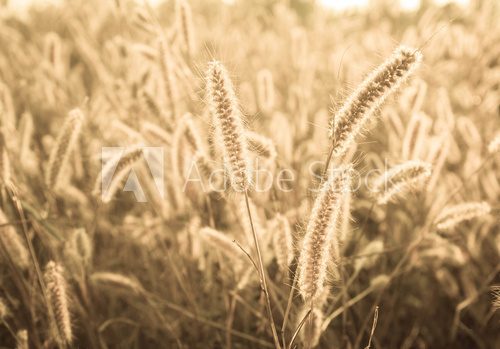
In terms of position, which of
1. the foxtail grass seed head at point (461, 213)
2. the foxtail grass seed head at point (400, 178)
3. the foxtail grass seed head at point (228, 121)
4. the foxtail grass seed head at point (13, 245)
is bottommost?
the foxtail grass seed head at point (13, 245)

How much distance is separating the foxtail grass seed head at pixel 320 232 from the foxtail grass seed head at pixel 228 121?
256mm

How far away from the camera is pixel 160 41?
2.29 m

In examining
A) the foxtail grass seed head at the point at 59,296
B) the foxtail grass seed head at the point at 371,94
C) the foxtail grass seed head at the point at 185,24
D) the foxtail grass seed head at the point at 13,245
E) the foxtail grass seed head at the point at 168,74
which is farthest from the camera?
the foxtail grass seed head at the point at 185,24

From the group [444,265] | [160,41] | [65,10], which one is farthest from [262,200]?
[65,10]

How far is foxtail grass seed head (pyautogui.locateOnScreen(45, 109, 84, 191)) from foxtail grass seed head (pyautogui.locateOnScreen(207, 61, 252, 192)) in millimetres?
758

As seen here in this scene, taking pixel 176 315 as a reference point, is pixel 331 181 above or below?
above

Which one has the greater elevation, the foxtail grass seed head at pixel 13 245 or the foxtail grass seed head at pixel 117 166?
the foxtail grass seed head at pixel 117 166

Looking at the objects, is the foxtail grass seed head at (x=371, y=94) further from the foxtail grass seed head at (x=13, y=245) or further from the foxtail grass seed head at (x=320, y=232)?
the foxtail grass seed head at (x=13, y=245)

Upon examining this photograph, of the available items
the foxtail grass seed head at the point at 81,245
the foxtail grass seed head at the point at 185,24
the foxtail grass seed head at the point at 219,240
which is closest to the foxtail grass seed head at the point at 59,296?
the foxtail grass seed head at the point at 81,245

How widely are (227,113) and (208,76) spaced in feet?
0.43

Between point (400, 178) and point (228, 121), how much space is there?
79cm

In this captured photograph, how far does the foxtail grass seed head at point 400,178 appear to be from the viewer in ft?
5.48

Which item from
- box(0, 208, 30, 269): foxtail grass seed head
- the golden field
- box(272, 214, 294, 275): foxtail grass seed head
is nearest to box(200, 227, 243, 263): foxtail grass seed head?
the golden field

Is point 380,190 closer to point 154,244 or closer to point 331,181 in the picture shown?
point 331,181
